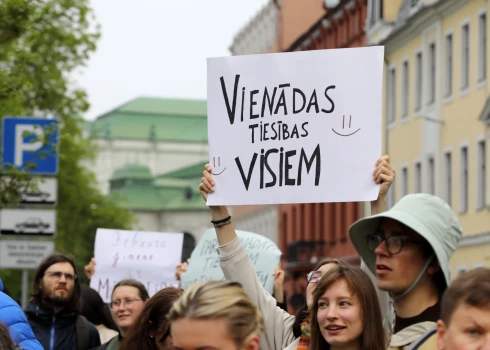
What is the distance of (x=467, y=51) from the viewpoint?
139ft

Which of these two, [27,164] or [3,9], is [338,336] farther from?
[3,9]

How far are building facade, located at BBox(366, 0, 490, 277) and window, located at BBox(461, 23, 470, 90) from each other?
1.0 inches

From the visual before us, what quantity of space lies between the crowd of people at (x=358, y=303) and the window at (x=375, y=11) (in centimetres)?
4507

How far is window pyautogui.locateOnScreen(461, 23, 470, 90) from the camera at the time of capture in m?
42.1

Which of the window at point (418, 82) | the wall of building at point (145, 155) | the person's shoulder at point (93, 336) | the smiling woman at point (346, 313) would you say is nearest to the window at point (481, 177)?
the window at point (418, 82)

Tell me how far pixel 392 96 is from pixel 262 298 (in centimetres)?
4394

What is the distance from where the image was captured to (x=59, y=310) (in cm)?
992

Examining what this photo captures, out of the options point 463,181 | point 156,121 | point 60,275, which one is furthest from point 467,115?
point 156,121

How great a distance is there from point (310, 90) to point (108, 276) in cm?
537

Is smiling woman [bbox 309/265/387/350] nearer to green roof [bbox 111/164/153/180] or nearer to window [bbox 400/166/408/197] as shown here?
window [bbox 400/166/408/197]

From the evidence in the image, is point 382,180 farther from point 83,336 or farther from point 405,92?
point 405,92

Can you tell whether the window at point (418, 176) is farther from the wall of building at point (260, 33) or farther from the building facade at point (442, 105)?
the wall of building at point (260, 33)

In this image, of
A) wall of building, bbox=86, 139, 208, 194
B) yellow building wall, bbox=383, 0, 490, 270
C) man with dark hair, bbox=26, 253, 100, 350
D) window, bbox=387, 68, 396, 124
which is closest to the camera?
man with dark hair, bbox=26, 253, 100, 350

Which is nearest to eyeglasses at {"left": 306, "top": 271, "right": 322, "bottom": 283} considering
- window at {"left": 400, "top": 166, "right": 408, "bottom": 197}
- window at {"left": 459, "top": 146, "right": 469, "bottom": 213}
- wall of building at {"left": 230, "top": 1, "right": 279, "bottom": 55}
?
window at {"left": 459, "top": 146, "right": 469, "bottom": 213}
